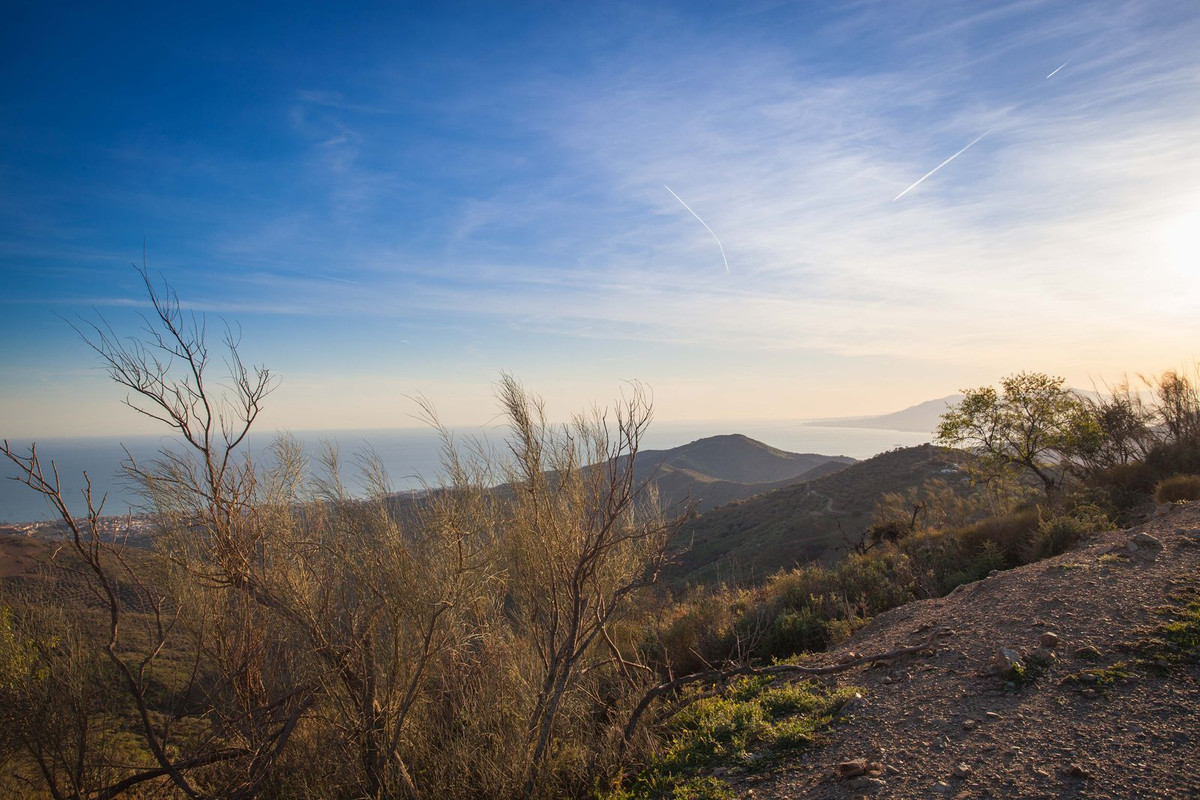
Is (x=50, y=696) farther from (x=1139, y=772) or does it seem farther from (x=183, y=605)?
(x=1139, y=772)

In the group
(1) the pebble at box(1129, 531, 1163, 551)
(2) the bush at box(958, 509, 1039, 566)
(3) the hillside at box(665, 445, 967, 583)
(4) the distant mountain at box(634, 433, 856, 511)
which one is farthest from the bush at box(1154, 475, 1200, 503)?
(4) the distant mountain at box(634, 433, 856, 511)

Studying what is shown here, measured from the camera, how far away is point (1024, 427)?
1236cm

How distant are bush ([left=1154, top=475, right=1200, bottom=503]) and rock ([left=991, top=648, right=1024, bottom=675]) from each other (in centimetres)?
686

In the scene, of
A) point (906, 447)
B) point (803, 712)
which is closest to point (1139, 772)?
point (803, 712)

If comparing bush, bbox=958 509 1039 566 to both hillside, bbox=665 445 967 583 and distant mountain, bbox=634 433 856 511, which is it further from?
distant mountain, bbox=634 433 856 511

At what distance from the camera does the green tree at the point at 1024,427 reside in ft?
39.1

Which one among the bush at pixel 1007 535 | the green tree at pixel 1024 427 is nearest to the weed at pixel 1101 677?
the bush at pixel 1007 535

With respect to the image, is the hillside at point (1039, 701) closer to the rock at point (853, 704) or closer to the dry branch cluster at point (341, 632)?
the rock at point (853, 704)

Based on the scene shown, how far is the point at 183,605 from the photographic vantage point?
5.57 metres

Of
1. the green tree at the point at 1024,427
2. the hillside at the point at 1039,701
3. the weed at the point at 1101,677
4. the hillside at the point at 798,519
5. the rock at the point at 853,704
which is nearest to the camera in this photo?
the hillside at the point at 1039,701

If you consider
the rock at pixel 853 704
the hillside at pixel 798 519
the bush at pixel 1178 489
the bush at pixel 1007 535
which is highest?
the bush at pixel 1178 489

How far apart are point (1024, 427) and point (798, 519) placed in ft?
38.5

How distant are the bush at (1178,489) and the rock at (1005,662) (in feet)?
22.5

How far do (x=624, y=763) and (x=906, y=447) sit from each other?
1208 inches
